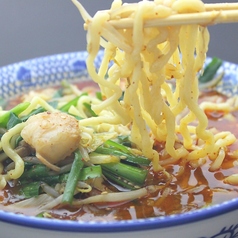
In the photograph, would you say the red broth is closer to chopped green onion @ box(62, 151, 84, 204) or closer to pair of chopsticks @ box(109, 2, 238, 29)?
chopped green onion @ box(62, 151, 84, 204)

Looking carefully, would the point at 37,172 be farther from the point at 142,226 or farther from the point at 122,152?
the point at 142,226

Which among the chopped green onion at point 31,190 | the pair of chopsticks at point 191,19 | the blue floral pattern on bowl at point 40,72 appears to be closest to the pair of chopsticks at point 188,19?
the pair of chopsticks at point 191,19

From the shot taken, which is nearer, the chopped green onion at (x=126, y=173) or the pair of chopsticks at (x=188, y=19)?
the pair of chopsticks at (x=188, y=19)

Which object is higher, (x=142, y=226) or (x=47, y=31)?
(x=47, y=31)

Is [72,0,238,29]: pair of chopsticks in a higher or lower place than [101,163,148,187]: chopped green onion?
higher

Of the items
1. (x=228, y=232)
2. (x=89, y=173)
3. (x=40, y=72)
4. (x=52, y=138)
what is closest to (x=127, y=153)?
(x=89, y=173)

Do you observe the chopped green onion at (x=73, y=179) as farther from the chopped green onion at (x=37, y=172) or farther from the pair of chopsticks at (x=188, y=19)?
the pair of chopsticks at (x=188, y=19)

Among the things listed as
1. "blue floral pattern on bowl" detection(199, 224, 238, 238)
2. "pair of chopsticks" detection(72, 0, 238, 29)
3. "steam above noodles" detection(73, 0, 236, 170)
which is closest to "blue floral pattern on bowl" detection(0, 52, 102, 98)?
"steam above noodles" detection(73, 0, 236, 170)
